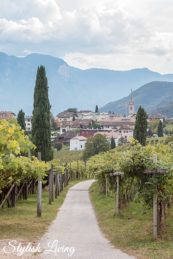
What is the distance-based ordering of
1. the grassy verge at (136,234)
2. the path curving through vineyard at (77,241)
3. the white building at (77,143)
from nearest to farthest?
the path curving through vineyard at (77,241), the grassy verge at (136,234), the white building at (77,143)

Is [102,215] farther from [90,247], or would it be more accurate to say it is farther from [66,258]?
[66,258]

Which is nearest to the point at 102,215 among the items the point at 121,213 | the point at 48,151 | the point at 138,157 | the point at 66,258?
the point at 121,213

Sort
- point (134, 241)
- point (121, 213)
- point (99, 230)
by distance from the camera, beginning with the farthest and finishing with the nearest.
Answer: point (121, 213)
point (99, 230)
point (134, 241)

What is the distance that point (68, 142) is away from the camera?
18738 cm

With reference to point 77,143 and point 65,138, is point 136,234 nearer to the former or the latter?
point 77,143

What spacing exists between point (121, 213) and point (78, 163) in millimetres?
66968

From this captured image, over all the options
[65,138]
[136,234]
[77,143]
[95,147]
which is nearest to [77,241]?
[136,234]

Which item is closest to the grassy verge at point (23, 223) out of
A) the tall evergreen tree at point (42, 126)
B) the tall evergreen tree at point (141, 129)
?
the tall evergreen tree at point (42, 126)

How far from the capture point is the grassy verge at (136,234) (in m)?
14.2

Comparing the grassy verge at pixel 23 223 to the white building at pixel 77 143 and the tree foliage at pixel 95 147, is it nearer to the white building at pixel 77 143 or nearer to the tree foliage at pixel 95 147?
the tree foliage at pixel 95 147

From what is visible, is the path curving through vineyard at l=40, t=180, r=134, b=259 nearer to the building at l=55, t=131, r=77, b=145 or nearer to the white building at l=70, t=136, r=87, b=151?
the white building at l=70, t=136, r=87, b=151

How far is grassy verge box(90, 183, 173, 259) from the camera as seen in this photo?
14210mm

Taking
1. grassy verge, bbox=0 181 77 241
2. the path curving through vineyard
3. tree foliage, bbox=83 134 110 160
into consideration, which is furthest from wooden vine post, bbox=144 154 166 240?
tree foliage, bbox=83 134 110 160

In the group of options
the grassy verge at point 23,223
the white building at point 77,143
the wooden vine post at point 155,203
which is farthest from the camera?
the white building at point 77,143
